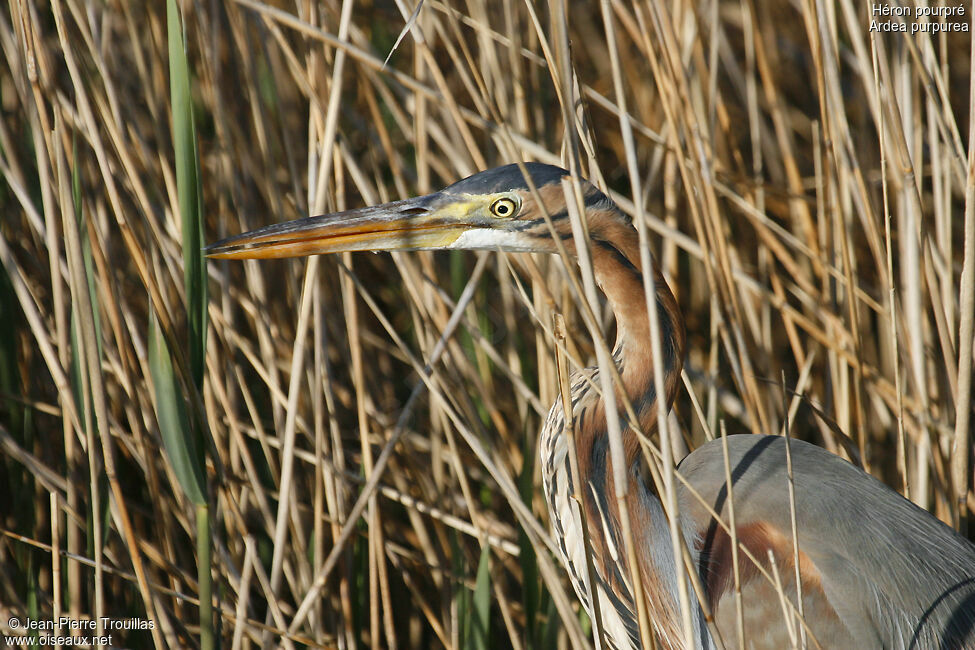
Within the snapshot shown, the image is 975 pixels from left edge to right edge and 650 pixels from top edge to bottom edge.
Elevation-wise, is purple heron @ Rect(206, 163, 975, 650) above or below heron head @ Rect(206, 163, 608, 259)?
below

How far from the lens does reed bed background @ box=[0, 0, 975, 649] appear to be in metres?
1.14

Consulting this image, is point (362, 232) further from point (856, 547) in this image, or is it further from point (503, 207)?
point (856, 547)

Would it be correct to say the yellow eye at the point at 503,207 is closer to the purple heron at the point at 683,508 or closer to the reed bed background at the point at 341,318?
the purple heron at the point at 683,508

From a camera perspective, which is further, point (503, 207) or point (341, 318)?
point (341, 318)

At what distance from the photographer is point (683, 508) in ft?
4.13

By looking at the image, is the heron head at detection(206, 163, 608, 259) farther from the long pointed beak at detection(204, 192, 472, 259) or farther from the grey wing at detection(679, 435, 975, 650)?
the grey wing at detection(679, 435, 975, 650)

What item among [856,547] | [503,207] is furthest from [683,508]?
[503,207]

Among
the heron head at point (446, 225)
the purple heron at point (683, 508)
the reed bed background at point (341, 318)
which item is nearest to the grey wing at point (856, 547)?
the purple heron at point (683, 508)

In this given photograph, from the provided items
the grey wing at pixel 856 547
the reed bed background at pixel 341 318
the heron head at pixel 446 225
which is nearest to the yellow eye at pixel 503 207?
the heron head at pixel 446 225

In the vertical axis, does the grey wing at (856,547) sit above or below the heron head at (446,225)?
below

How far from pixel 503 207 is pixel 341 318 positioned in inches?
34.4

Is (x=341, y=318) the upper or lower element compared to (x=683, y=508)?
upper

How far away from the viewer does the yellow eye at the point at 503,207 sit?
1.15 meters

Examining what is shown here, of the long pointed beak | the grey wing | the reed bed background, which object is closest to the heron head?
the long pointed beak
